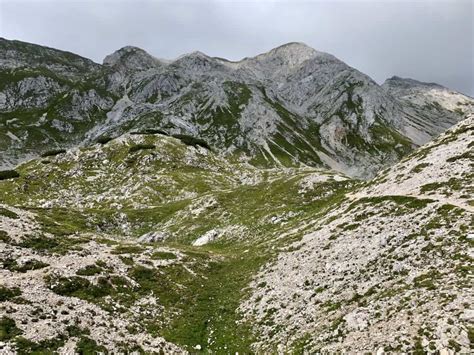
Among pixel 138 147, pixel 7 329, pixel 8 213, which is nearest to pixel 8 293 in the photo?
pixel 7 329

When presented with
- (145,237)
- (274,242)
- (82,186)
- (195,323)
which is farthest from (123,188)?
(195,323)

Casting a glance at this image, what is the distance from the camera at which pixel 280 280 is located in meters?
33.0

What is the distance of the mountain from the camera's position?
21438mm

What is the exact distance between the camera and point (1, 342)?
65.7 feet

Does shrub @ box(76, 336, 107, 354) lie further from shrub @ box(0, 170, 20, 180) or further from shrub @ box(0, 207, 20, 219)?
shrub @ box(0, 170, 20, 180)

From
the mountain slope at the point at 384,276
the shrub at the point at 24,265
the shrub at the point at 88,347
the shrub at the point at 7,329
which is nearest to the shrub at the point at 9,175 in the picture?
the shrub at the point at 24,265

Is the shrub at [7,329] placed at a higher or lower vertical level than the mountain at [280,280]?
higher

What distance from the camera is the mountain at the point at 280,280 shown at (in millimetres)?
21438

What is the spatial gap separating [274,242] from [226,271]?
25.3 ft

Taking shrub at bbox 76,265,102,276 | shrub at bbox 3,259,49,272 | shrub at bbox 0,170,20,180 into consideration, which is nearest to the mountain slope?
shrub at bbox 76,265,102,276

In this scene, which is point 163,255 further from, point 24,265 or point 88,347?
point 88,347

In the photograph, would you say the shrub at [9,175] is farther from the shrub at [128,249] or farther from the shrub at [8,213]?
the shrub at [128,249]

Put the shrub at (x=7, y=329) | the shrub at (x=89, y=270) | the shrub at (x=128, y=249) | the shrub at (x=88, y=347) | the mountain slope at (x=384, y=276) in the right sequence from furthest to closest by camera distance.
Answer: the shrub at (x=128, y=249)
the shrub at (x=89, y=270)
the shrub at (x=88, y=347)
the shrub at (x=7, y=329)
the mountain slope at (x=384, y=276)

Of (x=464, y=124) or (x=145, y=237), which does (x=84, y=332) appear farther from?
(x=464, y=124)
